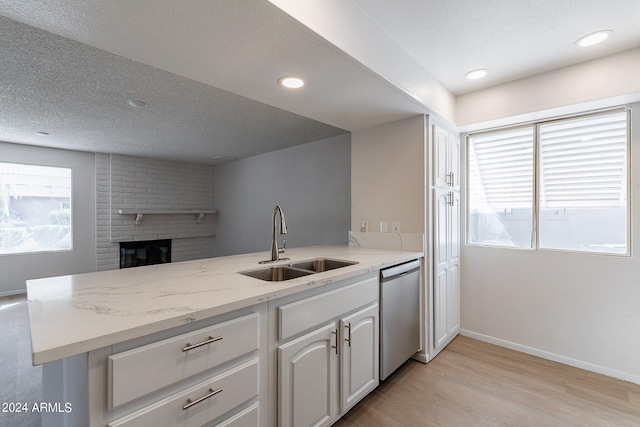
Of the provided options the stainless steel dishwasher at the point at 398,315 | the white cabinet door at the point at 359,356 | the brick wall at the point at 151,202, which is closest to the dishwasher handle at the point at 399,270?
the stainless steel dishwasher at the point at 398,315

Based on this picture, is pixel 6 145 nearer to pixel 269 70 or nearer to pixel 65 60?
pixel 65 60

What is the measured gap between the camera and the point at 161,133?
12.6ft

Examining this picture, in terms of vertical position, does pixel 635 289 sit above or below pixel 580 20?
below

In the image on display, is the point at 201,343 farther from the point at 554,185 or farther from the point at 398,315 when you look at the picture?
the point at 554,185

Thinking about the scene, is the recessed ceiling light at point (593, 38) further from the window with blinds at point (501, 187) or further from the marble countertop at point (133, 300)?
the marble countertop at point (133, 300)

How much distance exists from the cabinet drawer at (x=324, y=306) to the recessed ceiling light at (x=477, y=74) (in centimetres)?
184

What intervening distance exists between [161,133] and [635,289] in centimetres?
508

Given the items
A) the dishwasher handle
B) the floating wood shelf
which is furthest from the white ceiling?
the floating wood shelf

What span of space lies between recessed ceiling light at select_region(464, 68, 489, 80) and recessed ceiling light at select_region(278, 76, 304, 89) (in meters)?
1.47

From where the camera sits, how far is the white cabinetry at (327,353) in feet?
4.44

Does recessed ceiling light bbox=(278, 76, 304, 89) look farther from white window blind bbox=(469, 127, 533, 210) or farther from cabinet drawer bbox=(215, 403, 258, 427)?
white window blind bbox=(469, 127, 533, 210)

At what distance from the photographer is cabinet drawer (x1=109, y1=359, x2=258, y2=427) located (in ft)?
2.94

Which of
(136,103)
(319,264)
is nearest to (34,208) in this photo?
(136,103)

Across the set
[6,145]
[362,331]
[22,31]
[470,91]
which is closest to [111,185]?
[6,145]
